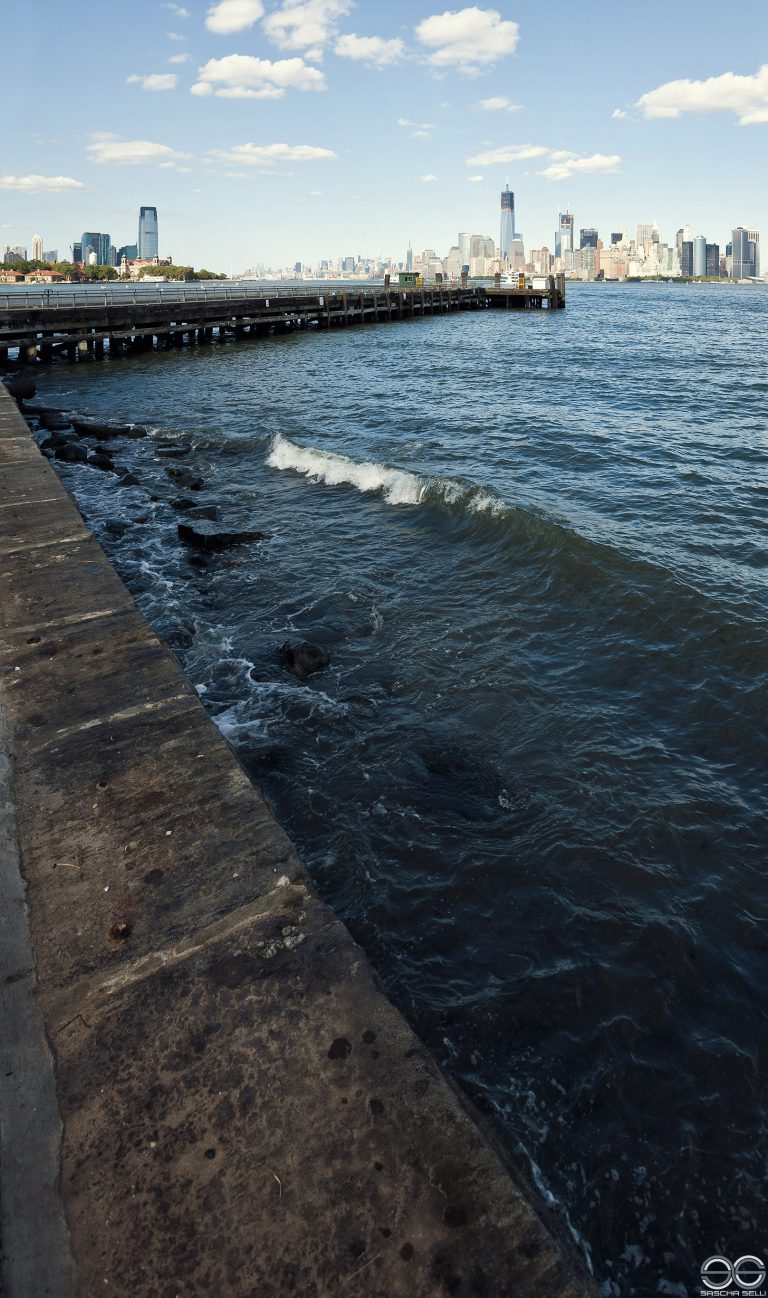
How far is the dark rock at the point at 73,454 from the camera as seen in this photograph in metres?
19.5

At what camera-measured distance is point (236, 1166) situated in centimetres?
263

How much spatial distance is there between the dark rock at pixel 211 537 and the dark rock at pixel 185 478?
11.7 feet

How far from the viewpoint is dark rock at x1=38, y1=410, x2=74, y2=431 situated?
22984 mm

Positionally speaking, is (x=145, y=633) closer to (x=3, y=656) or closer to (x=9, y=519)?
(x=3, y=656)

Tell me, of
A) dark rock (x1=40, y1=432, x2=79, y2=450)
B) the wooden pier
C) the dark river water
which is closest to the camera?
the dark river water

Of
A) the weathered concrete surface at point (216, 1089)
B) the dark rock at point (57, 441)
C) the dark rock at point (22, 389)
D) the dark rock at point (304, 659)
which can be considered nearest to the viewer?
the weathered concrete surface at point (216, 1089)

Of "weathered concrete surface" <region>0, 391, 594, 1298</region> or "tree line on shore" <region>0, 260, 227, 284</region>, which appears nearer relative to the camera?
"weathered concrete surface" <region>0, 391, 594, 1298</region>

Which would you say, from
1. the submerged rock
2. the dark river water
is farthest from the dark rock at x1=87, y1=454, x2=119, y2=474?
the dark river water

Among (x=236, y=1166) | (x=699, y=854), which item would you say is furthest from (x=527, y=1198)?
(x=699, y=854)

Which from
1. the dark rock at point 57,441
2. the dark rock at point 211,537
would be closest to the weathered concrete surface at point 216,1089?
the dark rock at point 211,537

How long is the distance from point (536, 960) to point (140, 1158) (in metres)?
3.19

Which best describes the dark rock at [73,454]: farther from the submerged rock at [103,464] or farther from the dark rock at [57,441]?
the submerged rock at [103,464]

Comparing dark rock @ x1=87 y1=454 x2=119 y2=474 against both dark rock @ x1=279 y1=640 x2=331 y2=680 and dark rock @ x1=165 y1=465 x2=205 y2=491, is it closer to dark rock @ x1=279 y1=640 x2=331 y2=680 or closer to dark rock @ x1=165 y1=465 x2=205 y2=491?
dark rock @ x1=165 y1=465 x2=205 y2=491

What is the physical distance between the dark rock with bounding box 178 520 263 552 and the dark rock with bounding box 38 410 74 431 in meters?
12.1
